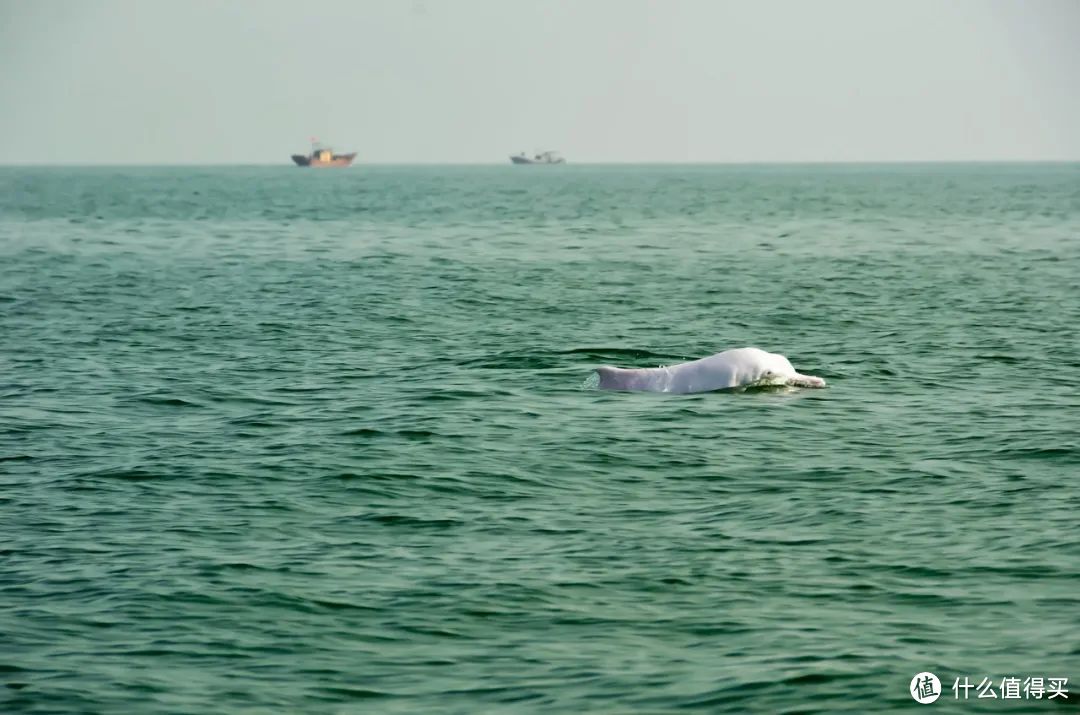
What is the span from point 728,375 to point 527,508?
9.43m

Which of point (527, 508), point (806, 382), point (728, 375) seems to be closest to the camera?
point (527, 508)

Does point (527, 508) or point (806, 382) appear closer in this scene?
point (527, 508)

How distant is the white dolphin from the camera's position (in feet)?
94.9

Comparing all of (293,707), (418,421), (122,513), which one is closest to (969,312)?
(418,421)

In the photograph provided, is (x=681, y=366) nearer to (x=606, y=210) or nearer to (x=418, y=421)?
(x=418, y=421)

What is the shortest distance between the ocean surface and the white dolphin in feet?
1.62

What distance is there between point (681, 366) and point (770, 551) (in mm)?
11635

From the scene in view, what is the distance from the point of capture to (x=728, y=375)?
2894cm
